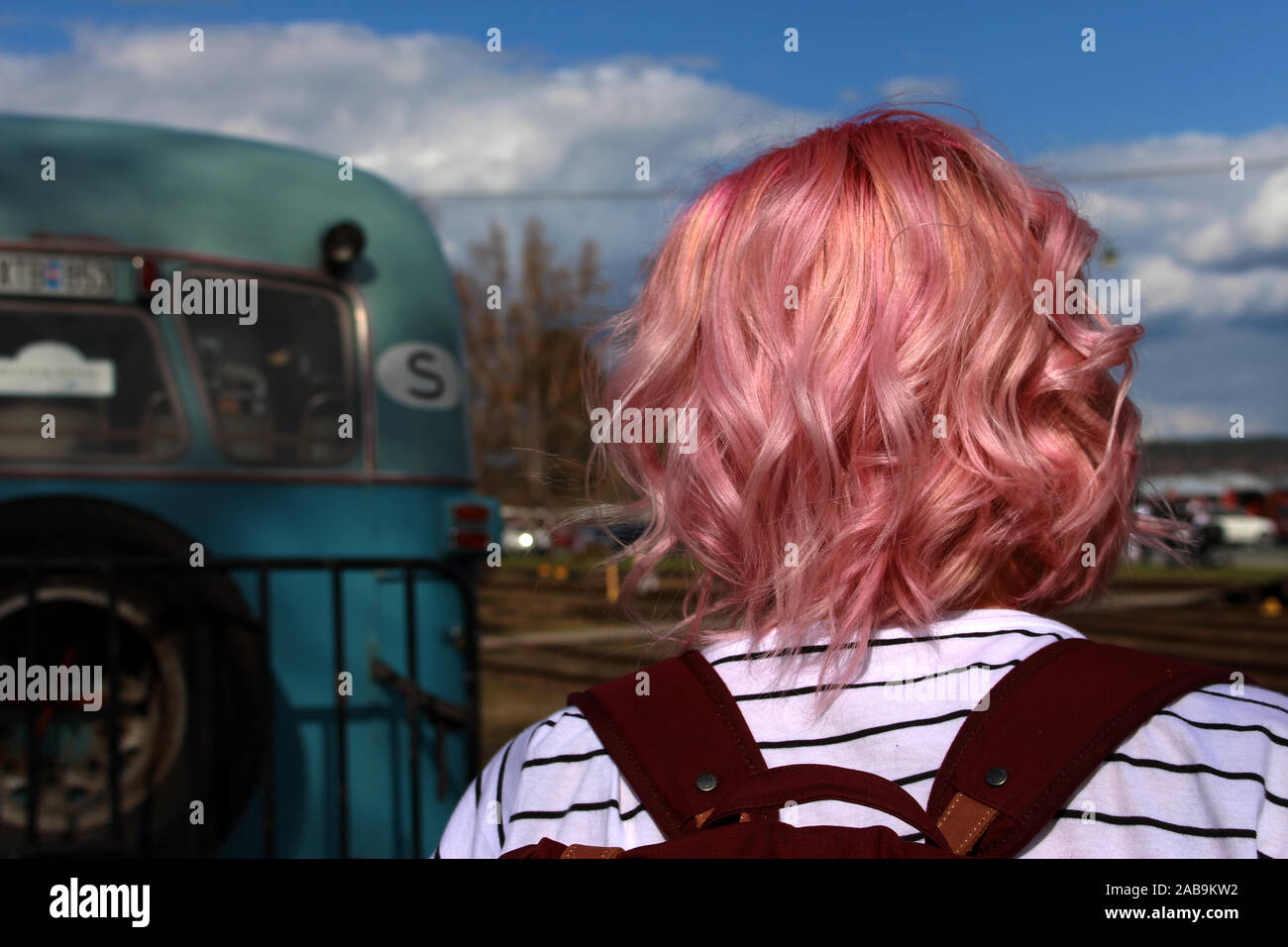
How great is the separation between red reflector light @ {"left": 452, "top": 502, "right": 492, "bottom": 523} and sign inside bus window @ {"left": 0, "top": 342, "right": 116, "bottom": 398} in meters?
1.24

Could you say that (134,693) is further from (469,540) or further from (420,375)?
(420,375)

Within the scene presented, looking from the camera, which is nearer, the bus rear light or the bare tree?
the bus rear light

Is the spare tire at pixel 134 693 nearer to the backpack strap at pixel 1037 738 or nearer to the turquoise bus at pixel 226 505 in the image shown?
the turquoise bus at pixel 226 505

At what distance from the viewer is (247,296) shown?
3969 mm

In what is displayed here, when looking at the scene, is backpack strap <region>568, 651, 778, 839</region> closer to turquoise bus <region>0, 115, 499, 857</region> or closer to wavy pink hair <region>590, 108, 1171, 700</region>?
wavy pink hair <region>590, 108, 1171, 700</region>

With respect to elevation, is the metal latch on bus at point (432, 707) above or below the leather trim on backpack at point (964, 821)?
below

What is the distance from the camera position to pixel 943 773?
2.81 feet

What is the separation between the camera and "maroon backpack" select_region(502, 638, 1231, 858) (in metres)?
0.83

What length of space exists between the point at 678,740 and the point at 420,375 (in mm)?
3544

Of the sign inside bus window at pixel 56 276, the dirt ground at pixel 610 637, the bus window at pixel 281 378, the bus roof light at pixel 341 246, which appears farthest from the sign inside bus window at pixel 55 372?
the dirt ground at pixel 610 637

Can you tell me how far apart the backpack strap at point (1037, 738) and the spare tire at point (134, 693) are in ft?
8.86

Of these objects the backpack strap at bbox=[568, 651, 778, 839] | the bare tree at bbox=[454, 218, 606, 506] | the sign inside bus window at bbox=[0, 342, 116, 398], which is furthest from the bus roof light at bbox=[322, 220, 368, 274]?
the bare tree at bbox=[454, 218, 606, 506]

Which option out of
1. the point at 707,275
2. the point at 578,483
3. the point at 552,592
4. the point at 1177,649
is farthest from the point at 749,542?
the point at 552,592

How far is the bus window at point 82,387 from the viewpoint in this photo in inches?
143
